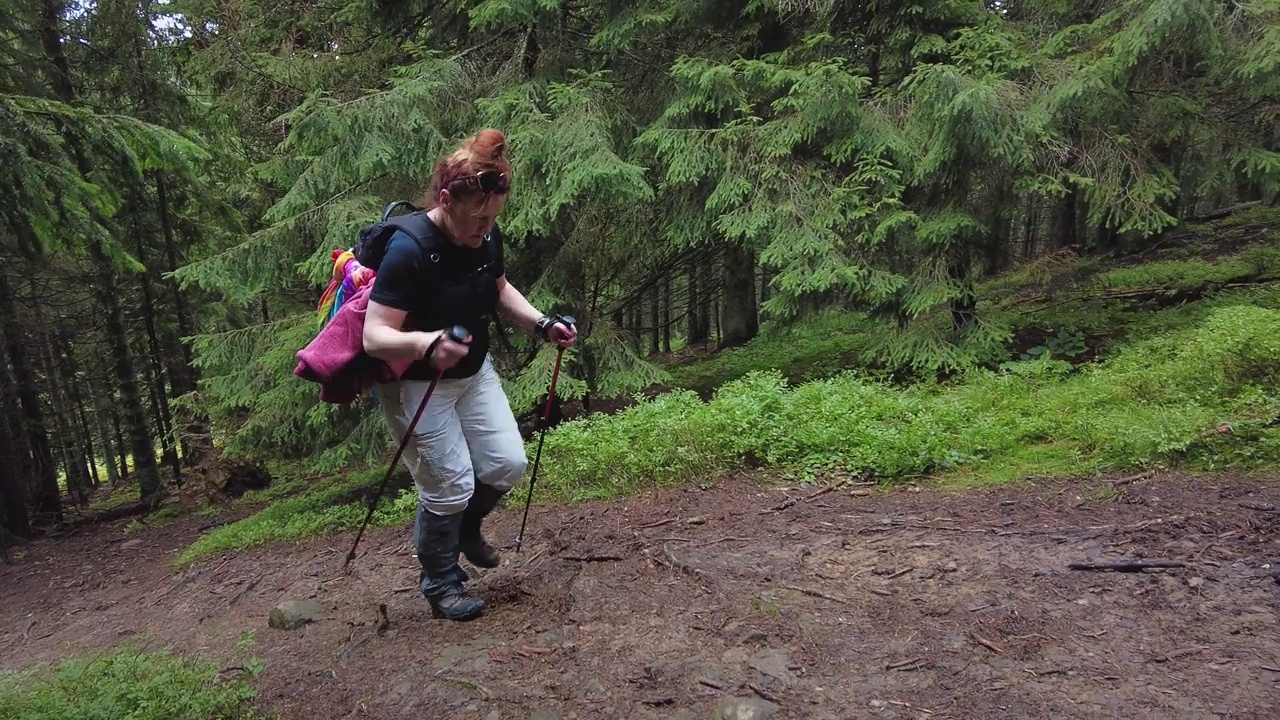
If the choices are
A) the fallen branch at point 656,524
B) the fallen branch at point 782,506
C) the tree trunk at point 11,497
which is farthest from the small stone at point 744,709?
the tree trunk at point 11,497

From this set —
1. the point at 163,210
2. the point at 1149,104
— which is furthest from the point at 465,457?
the point at 163,210

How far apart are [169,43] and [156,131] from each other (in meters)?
8.15

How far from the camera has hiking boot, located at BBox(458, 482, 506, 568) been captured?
3.49 m

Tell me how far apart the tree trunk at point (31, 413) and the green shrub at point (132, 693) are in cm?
980

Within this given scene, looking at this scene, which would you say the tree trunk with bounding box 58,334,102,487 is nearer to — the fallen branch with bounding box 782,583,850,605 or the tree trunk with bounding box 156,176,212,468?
the tree trunk with bounding box 156,176,212,468

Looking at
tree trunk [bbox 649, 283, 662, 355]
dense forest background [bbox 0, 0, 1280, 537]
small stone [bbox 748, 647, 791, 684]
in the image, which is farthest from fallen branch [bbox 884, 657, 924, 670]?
tree trunk [bbox 649, 283, 662, 355]

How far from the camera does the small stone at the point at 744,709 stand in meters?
2.32

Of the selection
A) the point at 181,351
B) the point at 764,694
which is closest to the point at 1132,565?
the point at 764,694

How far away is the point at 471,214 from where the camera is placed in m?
2.88

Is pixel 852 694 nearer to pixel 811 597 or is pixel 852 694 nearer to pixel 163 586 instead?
pixel 811 597

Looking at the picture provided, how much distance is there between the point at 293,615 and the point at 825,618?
285 cm

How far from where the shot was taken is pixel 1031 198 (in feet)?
25.4

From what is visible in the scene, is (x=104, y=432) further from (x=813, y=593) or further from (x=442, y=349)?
(x=813, y=593)

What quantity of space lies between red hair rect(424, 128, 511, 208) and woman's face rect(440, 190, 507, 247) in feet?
0.11
